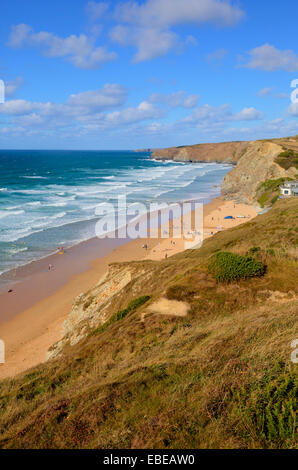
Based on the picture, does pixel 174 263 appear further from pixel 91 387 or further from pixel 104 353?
pixel 91 387

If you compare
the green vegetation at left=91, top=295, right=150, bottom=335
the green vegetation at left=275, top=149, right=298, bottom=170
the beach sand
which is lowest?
the beach sand

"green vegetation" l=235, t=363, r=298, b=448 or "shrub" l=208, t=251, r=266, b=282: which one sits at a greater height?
"shrub" l=208, t=251, r=266, b=282

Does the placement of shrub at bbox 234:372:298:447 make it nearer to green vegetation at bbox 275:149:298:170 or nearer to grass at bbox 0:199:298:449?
grass at bbox 0:199:298:449

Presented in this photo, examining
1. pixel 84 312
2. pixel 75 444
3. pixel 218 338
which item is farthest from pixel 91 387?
pixel 84 312

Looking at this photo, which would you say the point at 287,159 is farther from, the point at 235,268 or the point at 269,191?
the point at 235,268

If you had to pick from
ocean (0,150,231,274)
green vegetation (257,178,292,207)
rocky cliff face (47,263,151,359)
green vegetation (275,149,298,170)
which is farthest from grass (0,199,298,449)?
green vegetation (275,149,298,170)

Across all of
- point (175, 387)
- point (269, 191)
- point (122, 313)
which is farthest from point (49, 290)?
point (269, 191)
